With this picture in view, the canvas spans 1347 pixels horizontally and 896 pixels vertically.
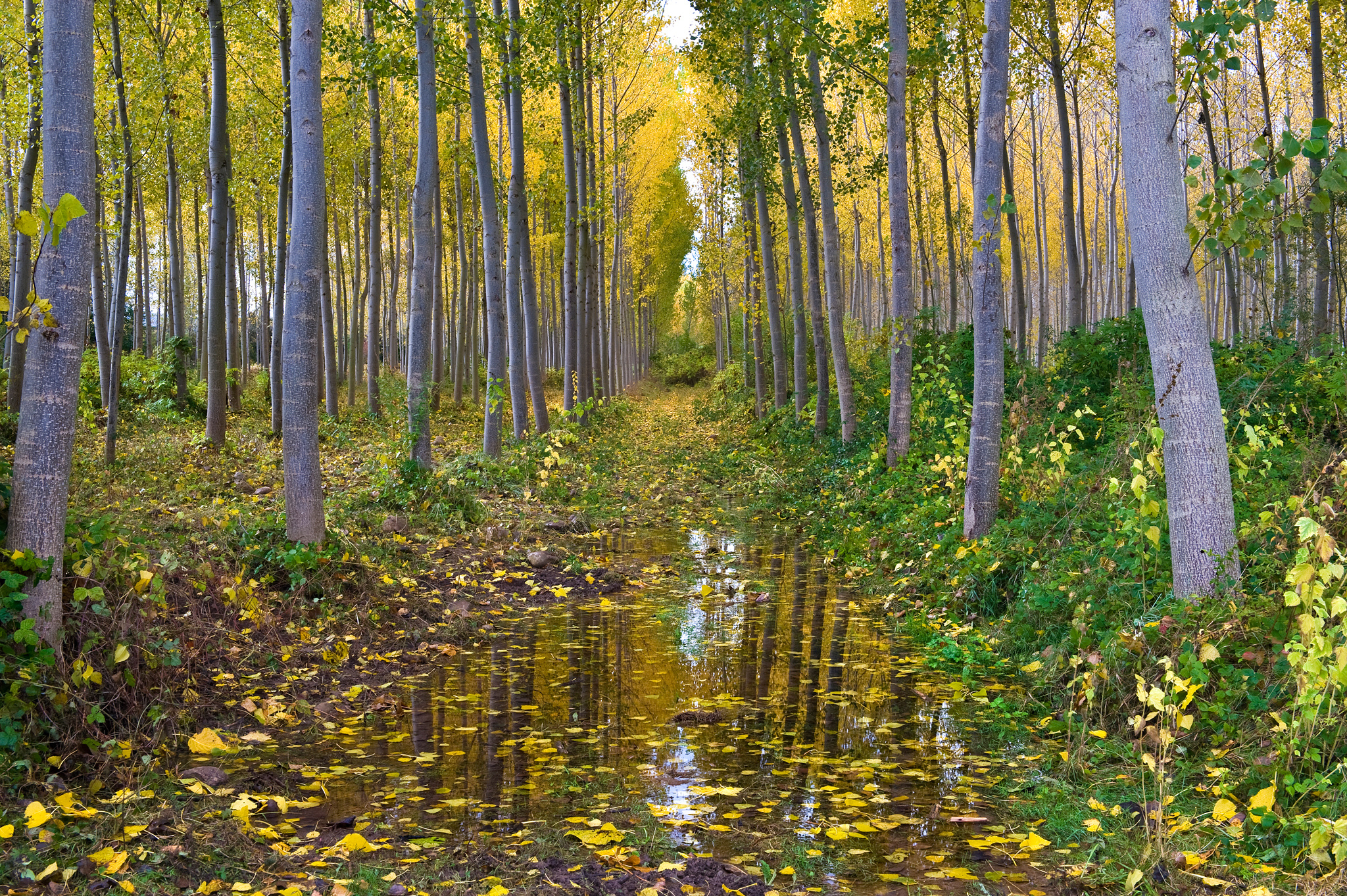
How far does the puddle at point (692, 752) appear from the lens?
133 inches

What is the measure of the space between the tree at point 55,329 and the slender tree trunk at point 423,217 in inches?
238

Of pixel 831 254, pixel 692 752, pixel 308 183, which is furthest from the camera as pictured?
pixel 831 254

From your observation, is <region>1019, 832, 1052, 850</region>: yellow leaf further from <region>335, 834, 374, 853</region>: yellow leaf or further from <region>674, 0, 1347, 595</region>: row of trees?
<region>335, 834, 374, 853</region>: yellow leaf

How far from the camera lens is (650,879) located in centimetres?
300

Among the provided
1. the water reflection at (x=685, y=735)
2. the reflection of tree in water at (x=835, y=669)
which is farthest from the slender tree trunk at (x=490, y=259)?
the reflection of tree in water at (x=835, y=669)

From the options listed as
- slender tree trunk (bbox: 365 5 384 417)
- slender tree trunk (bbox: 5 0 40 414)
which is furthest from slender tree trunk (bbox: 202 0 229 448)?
slender tree trunk (bbox: 365 5 384 417)

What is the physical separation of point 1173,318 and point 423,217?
8.52 metres

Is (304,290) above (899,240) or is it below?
below

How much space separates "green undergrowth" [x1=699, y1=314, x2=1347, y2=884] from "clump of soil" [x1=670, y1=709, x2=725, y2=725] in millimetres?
1555

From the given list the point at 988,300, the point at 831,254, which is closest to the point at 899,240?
the point at 831,254

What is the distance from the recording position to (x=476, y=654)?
6.16 m

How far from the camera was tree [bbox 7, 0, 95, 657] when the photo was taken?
3.90m

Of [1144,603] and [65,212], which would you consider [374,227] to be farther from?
[1144,603]

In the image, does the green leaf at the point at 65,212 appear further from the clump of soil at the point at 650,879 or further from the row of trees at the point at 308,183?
the clump of soil at the point at 650,879
